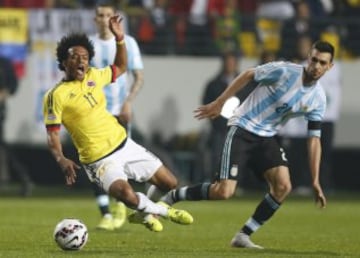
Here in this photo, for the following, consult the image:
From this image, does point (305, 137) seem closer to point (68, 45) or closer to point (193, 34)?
point (193, 34)

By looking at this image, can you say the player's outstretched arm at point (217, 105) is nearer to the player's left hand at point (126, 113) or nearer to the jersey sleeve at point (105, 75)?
the jersey sleeve at point (105, 75)

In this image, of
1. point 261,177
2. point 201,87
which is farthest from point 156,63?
point 261,177

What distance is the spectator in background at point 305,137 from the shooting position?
23156 mm

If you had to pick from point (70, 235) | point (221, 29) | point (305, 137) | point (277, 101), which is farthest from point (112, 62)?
point (305, 137)

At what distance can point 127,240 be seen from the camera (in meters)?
14.6

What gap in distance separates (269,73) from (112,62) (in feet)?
10.1

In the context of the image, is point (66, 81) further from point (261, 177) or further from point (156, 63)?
point (156, 63)

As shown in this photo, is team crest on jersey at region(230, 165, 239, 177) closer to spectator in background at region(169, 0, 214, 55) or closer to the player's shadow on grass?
the player's shadow on grass

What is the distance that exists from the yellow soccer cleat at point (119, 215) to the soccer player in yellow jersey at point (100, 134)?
1968mm

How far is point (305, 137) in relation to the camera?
24000 mm

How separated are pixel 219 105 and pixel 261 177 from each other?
4.42 ft

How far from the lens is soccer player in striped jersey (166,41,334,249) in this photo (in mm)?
13734

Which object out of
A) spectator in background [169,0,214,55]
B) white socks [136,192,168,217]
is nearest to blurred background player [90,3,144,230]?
white socks [136,192,168,217]

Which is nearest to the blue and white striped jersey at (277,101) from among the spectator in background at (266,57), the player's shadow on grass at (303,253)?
the player's shadow on grass at (303,253)
